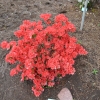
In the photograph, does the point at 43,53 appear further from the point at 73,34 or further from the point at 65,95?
the point at 73,34

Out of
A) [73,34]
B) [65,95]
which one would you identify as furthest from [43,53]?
[73,34]

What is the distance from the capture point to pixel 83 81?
2.78 m

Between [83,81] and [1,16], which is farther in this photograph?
[1,16]

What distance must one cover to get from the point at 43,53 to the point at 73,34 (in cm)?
104

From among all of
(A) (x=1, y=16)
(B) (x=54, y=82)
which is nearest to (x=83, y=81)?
(B) (x=54, y=82)

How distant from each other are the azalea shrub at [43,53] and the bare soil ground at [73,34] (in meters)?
0.24

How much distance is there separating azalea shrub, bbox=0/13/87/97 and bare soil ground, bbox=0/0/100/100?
24 cm

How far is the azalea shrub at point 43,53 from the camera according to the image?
2404 mm

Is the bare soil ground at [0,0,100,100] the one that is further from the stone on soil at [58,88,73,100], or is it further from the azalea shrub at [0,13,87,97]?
the azalea shrub at [0,13,87,97]

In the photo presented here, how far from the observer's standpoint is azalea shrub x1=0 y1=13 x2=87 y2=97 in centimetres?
240

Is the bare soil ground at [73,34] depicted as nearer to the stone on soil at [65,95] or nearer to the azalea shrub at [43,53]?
the stone on soil at [65,95]

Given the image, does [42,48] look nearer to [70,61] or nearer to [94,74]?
[70,61]

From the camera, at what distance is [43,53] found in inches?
98.1

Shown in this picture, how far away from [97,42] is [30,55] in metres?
1.27
